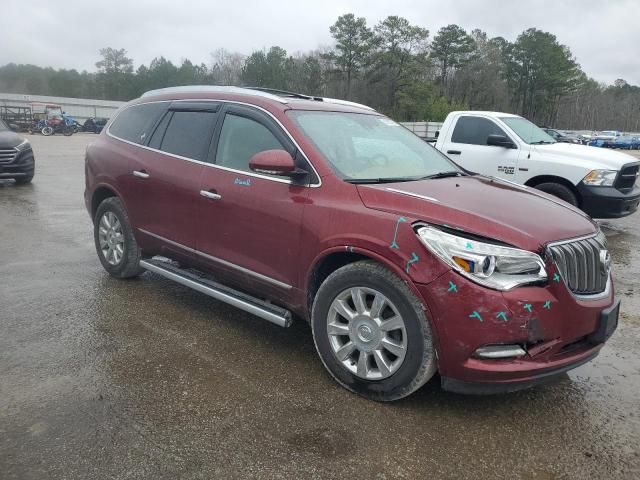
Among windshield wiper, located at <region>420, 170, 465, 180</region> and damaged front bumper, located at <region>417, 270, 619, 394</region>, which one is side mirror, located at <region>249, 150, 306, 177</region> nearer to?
windshield wiper, located at <region>420, 170, 465, 180</region>

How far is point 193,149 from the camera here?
432 cm

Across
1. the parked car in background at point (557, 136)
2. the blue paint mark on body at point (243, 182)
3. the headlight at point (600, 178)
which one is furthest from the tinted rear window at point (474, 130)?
the blue paint mark on body at point (243, 182)

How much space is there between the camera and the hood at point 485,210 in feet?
9.30

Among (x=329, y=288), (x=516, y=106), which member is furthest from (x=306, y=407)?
(x=516, y=106)

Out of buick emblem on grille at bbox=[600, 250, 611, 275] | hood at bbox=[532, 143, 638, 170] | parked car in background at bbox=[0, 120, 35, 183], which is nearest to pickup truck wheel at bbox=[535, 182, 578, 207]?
hood at bbox=[532, 143, 638, 170]

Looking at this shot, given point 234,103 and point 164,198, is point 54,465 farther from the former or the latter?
point 234,103

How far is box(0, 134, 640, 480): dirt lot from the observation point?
102 inches

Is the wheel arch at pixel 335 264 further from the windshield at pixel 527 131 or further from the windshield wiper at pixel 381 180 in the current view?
the windshield at pixel 527 131

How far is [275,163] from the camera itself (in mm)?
3365

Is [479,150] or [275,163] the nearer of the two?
[275,163]

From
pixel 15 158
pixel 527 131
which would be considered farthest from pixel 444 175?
pixel 15 158

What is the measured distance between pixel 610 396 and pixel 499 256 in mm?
1424

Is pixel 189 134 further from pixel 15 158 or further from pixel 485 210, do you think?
pixel 15 158

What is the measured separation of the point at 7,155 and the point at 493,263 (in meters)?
12.0
